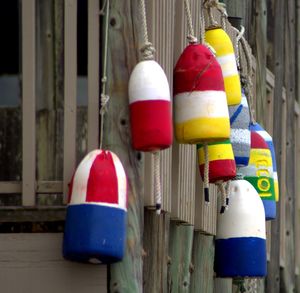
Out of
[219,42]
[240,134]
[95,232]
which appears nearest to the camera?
[95,232]

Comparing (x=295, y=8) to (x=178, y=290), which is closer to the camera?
(x=178, y=290)

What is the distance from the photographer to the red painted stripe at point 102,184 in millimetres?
4543

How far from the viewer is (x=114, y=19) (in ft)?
16.3

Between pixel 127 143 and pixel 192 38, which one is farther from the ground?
pixel 192 38

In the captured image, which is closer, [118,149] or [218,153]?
[118,149]

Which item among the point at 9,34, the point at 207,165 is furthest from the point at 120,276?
the point at 9,34

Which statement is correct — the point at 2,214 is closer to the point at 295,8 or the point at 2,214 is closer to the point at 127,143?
the point at 127,143

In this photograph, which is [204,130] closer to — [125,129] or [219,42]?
[125,129]

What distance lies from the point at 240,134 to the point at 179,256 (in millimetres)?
706

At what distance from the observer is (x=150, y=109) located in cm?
466

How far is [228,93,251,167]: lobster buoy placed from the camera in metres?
6.26

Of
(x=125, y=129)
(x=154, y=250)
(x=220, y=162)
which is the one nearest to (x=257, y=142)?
(x=220, y=162)

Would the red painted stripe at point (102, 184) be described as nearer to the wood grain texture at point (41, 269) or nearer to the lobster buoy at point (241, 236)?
the wood grain texture at point (41, 269)

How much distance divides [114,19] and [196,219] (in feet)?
6.65
